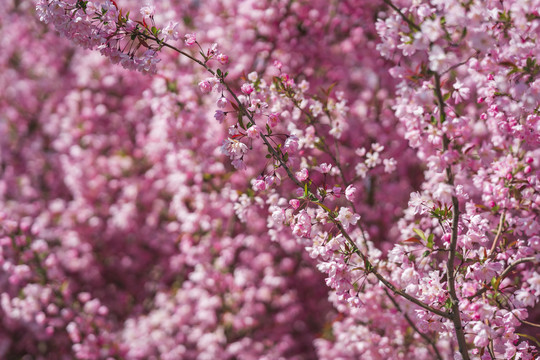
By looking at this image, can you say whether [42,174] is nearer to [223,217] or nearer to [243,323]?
[223,217]

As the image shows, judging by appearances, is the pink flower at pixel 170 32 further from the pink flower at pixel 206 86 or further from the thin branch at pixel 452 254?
the thin branch at pixel 452 254

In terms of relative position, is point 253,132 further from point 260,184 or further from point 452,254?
point 452,254

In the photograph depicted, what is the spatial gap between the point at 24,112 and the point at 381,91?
16.8 feet

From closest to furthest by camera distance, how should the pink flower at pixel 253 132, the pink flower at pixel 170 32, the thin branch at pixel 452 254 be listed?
the thin branch at pixel 452 254
the pink flower at pixel 253 132
the pink flower at pixel 170 32

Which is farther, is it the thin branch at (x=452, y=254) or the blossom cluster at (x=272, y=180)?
the blossom cluster at (x=272, y=180)

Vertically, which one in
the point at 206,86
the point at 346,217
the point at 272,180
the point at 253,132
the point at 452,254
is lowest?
the point at 452,254

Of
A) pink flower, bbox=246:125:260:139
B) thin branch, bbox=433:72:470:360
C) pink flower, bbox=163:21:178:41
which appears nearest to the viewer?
thin branch, bbox=433:72:470:360

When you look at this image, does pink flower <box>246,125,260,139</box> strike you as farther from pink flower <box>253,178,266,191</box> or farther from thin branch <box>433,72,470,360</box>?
thin branch <box>433,72,470,360</box>

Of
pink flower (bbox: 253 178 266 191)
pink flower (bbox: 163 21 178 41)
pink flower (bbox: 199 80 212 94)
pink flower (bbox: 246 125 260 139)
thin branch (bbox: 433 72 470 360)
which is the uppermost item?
pink flower (bbox: 163 21 178 41)

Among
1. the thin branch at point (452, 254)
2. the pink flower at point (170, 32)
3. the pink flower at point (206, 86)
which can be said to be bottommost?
the thin branch at point (452, 254)

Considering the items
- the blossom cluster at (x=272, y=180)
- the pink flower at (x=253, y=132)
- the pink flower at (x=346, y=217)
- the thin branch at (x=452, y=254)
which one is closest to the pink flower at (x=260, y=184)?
the blossom cluster at (x=272, y=180)

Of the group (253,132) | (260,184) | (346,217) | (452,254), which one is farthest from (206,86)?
(452,254)

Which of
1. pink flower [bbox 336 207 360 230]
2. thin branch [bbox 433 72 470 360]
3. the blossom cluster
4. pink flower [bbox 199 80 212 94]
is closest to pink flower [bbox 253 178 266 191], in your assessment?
the blossom cluster

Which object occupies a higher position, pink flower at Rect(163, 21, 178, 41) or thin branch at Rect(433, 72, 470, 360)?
pink flower at Rect(163, 21, 178, 41)
